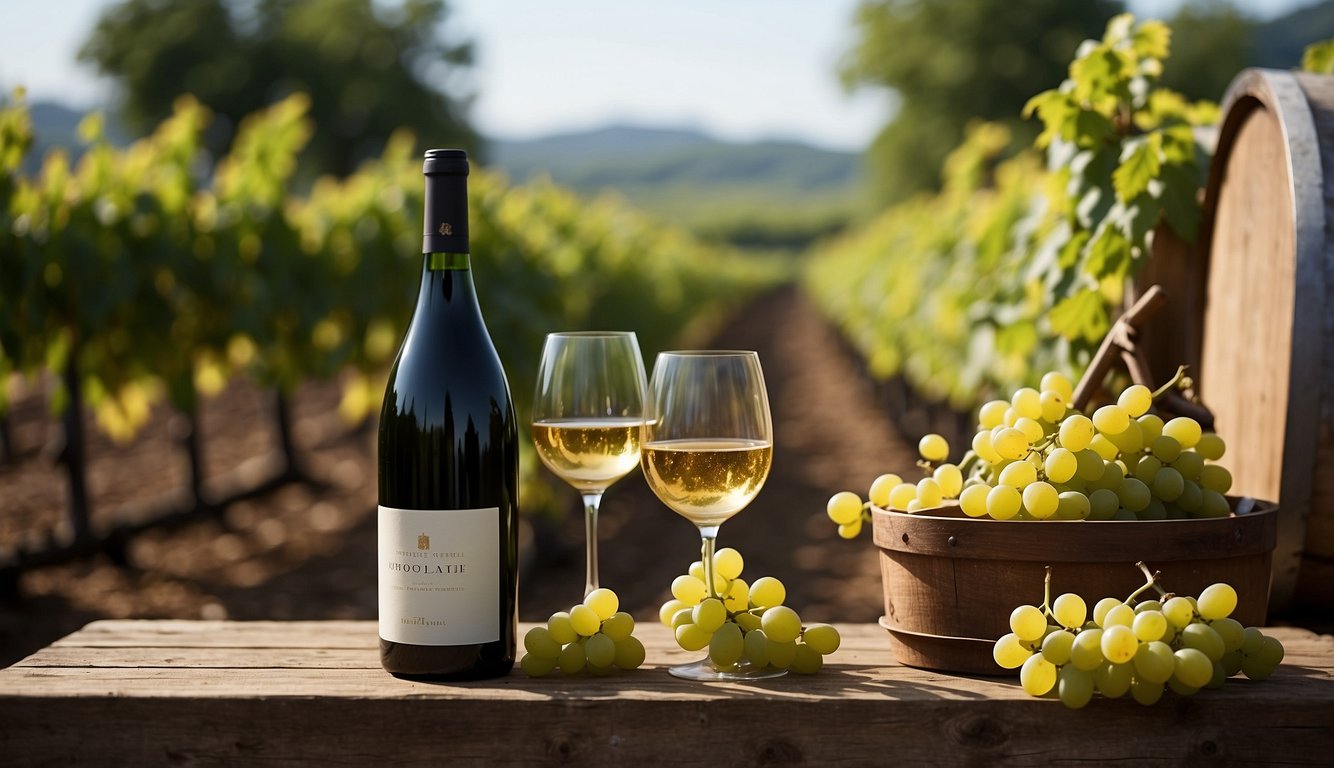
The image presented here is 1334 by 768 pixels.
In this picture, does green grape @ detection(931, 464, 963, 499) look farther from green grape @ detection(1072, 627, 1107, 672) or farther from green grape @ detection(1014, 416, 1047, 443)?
green grape @ detection(1072, 627, 1107, 672)

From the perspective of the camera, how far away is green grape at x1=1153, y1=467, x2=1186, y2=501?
1645 mm

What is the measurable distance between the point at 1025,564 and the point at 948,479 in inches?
7.7

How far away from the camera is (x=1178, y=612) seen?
4.84 ft

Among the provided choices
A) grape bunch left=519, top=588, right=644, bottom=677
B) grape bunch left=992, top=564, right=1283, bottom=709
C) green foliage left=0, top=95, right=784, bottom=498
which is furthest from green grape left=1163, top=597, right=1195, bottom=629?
green foliage left=0, top=95, right=784, bottom=498

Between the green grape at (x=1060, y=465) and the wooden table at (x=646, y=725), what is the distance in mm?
271

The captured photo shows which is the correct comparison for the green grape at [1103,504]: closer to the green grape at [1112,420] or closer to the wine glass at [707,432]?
the green grape at [1112,420]

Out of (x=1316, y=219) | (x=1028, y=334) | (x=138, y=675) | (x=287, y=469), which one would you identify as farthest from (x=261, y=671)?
(x=287, y=469)

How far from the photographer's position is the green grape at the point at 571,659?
1.64 m

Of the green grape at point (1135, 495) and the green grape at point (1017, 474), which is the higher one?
the green grape at point (1017, 474)

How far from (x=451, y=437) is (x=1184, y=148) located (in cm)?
155

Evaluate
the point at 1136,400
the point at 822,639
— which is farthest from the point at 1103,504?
the point at 822,639

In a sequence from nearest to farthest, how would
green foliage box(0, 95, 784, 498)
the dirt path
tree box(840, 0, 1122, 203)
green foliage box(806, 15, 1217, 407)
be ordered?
green foliage box(806, 15, 1217, 407) < green foliage box(0, 95, 784, 498) < the dirt path < tree box(840, 0, 1122, 203)

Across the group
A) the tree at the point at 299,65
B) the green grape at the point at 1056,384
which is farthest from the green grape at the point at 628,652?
the tree at the point at 299,65

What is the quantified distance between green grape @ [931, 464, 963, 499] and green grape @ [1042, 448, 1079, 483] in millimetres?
→ 142
